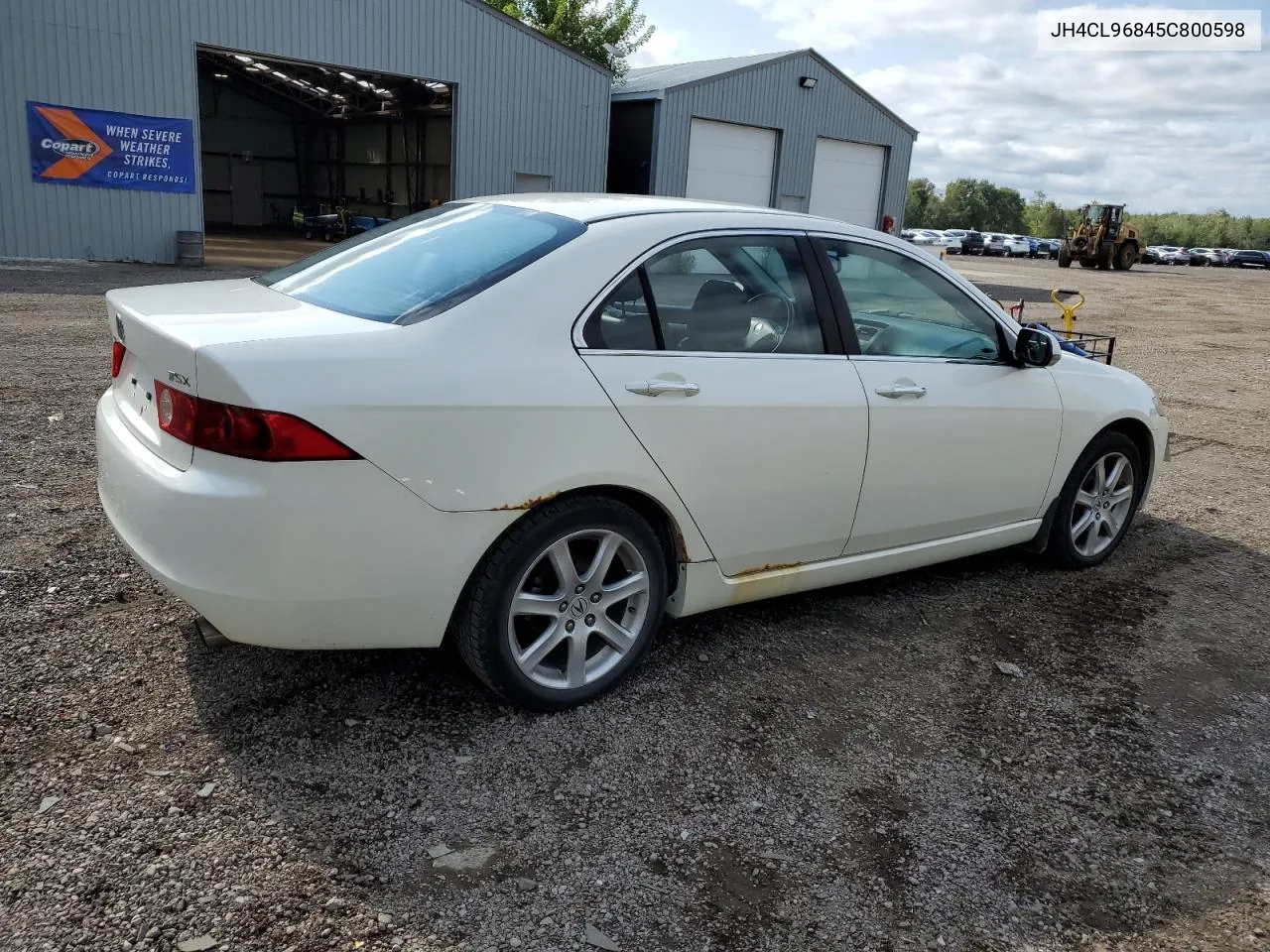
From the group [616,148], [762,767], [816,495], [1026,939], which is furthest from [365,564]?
[616,148]

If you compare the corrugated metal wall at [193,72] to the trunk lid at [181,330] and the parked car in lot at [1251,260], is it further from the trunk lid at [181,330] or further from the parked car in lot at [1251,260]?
the parked car in lot at [1251,260]

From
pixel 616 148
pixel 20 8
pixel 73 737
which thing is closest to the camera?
pixel 73 737

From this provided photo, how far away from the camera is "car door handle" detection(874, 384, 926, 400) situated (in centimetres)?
382

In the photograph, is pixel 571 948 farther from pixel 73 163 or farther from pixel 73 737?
pixel 73 163

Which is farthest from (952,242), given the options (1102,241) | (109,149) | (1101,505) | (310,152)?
(1101,505)

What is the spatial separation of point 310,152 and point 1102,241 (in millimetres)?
32189

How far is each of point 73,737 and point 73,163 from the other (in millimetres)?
18058

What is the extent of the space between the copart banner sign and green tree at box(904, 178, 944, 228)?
90633mm

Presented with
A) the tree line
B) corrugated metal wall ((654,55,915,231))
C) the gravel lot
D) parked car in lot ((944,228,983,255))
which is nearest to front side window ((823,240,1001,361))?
the gravel lot

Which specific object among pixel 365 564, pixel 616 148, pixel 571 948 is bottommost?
pixel 571 948

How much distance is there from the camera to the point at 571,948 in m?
2.33

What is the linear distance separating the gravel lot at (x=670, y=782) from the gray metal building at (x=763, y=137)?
20.8 meters

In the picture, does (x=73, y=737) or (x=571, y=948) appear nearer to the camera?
(x=571, y=948)

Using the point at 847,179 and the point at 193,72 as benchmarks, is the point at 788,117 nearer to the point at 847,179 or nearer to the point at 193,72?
the point at 847,179
